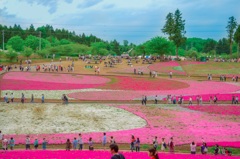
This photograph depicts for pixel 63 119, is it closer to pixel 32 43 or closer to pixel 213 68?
pixel 213 68

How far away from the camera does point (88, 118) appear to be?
40.9 metres

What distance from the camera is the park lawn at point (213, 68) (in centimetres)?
9475

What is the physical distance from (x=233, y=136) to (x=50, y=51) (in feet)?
355

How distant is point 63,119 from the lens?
131 feet

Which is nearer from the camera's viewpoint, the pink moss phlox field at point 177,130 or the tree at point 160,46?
the pink moss phlox field at point 177,130

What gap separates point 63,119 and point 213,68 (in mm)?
69123

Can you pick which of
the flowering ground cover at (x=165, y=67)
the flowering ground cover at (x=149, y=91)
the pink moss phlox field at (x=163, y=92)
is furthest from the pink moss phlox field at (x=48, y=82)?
the flowering ground cover at (x=165, y=67)

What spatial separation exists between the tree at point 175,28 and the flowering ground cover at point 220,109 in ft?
243

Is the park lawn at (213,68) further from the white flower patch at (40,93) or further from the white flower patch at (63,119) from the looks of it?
the white flower patch at (63,119)

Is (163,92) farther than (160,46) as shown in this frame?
No

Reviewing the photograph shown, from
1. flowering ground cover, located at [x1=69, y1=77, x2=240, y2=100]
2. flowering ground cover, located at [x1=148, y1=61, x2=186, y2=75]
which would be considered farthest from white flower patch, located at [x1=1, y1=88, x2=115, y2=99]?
flowering ground cover, located at [x1=148, y1=61, x2=186, y2=75]

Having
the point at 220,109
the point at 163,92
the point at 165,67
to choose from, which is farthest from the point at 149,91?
the point at 165,67

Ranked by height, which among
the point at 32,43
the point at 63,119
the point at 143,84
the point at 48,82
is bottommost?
the point at 63,119

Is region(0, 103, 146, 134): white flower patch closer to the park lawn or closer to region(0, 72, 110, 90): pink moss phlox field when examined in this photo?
region(0, 72, 110, 90): pink moss phlox field
